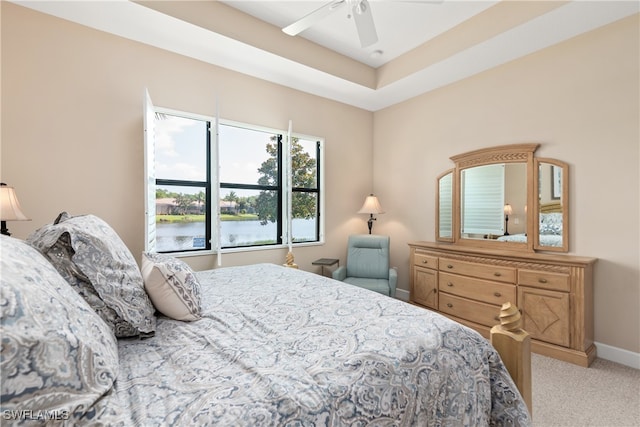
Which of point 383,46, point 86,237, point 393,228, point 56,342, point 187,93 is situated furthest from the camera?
point 393,228

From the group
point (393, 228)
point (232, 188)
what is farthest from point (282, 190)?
point (393, 228)

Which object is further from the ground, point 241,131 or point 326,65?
point 326,65

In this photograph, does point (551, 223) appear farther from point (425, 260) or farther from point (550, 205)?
point (425, 260)

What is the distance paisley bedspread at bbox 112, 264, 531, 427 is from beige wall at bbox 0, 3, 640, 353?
195cm

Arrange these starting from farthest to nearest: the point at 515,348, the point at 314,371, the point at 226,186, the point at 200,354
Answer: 1. the point at 226,186
2. the point at 515,348
3. the point at 200,354
4. the point at 314,371

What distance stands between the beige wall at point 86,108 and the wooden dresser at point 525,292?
2.26m

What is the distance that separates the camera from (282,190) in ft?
12.2

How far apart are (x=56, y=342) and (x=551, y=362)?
3251 millimetres

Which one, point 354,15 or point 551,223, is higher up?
point 354,15

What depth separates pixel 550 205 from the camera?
2.83 m

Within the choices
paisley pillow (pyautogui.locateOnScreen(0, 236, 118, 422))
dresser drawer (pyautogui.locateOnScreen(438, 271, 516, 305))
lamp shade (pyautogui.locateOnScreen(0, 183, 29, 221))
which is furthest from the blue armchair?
paisley pillow (pyautogui.locateOnScreen(0, 236, 118, 422))

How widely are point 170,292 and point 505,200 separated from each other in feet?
10.8

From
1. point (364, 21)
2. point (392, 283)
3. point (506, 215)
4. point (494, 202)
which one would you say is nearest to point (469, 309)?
point (392, 283)

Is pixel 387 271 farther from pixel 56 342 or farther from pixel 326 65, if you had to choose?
pixel 56 342
